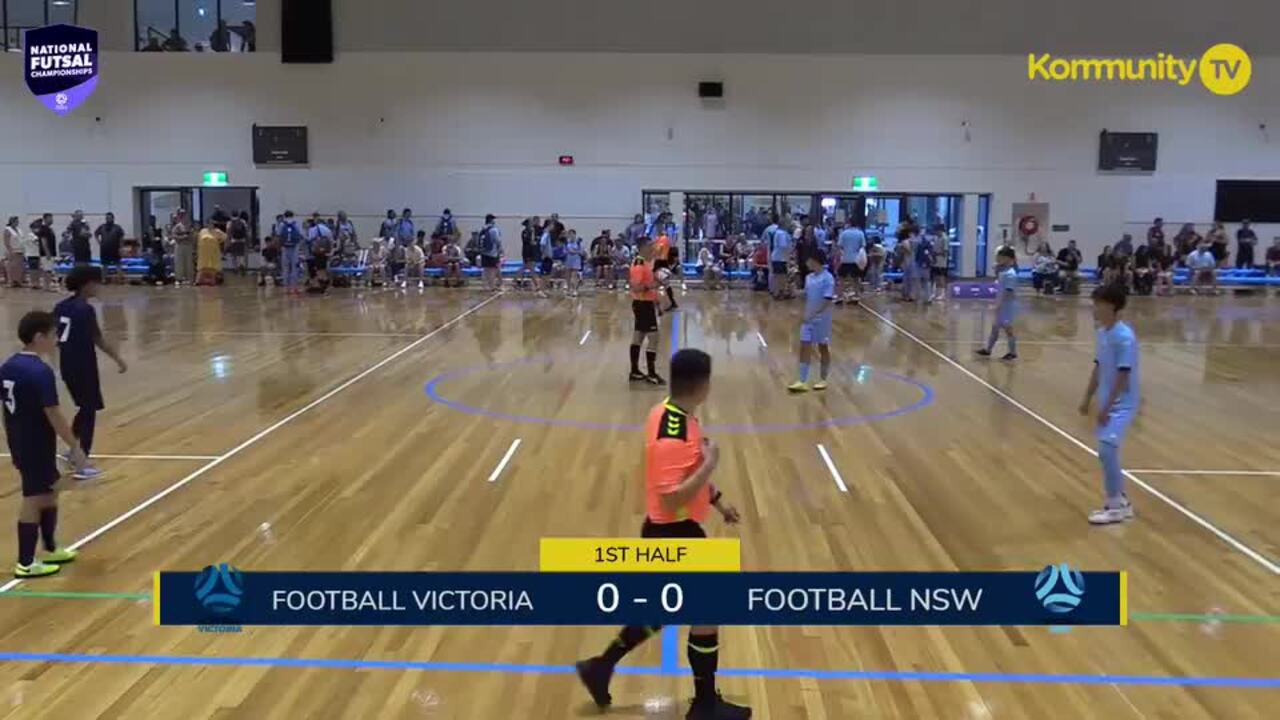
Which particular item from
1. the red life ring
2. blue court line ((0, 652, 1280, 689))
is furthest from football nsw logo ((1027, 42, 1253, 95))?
blue court line ((0, 652, 1280, 689))

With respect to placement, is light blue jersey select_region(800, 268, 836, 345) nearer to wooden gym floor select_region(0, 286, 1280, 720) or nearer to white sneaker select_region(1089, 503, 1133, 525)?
wooden gym floor select_region(0, 286, 1280, 720)

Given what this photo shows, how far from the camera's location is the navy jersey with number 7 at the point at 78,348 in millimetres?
8094

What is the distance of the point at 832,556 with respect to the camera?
22.1ft

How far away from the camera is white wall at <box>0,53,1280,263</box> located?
30000 millimetres

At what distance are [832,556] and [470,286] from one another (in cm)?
2196

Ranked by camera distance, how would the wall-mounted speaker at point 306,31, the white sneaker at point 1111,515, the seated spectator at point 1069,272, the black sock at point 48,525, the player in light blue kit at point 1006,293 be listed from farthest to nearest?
the wall-mounted speaker at point 306,31 → the seated spectator at point 1069,272 → the player in light blue kit at point 1006,293 → the white sneaker at point 1111,515 → the black sock at point 48,525

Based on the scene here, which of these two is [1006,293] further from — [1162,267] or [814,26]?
[814,26]

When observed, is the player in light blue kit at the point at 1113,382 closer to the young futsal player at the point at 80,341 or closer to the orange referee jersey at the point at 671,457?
the orange referee jersey at the point at 671,457

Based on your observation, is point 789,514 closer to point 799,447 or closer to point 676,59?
point 799,447

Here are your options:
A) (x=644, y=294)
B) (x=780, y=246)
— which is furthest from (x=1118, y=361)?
(x=780, y=246)

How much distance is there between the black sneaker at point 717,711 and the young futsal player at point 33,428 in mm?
3900

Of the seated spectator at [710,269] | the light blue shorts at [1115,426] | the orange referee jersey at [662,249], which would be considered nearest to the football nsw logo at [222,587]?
the light blue shorts at [1115,426]

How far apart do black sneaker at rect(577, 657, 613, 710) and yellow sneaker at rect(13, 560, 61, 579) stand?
356 cm

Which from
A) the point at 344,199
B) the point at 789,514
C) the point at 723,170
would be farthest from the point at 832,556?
the point at 344,199
